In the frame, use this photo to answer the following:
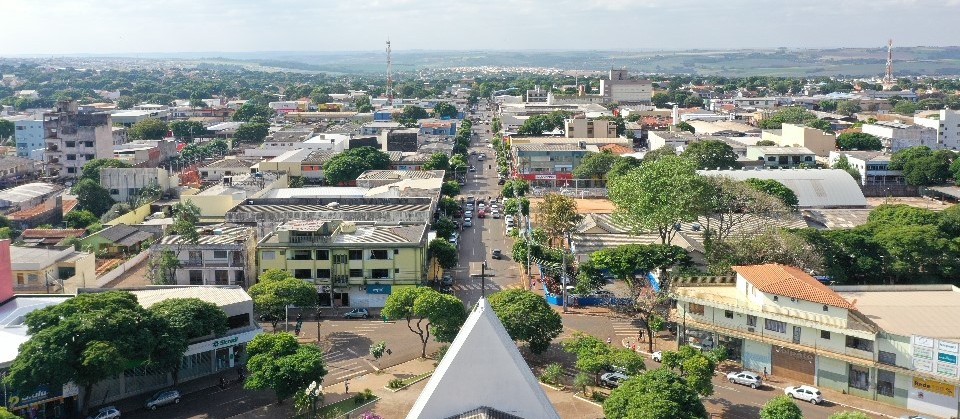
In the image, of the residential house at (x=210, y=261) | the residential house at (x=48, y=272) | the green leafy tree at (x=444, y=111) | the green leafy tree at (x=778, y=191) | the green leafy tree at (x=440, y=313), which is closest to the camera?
the green leafy tree at (x=440, y=313)

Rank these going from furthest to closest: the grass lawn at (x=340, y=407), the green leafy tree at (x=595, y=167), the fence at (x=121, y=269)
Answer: the green leafy tree at (x=595, y=167) → the fence at (x=121, y=269) → the grass lawn at (x=340, y=407)

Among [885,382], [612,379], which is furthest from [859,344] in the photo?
[612,379]

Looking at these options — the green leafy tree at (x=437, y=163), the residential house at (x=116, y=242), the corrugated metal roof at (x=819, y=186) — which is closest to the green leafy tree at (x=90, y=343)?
the residential house at (x=116, y=242)

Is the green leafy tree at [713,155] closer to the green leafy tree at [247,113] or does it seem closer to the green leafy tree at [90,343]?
the green leafy tree at [90,343]

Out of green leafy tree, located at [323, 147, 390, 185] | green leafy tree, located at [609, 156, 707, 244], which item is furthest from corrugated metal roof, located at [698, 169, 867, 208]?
green leafy tree, located at [323, 147, 390, 185]

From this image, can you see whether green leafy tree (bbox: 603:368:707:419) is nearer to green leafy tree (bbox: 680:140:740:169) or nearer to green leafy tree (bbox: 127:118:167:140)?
green leafy tree (bbox: 680:140:740:169)

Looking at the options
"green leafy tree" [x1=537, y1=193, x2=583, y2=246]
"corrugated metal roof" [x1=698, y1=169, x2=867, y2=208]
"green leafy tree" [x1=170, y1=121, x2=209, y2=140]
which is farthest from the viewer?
"green leafy tree" [x1=170, y1=121, x2=209, y2=140]
